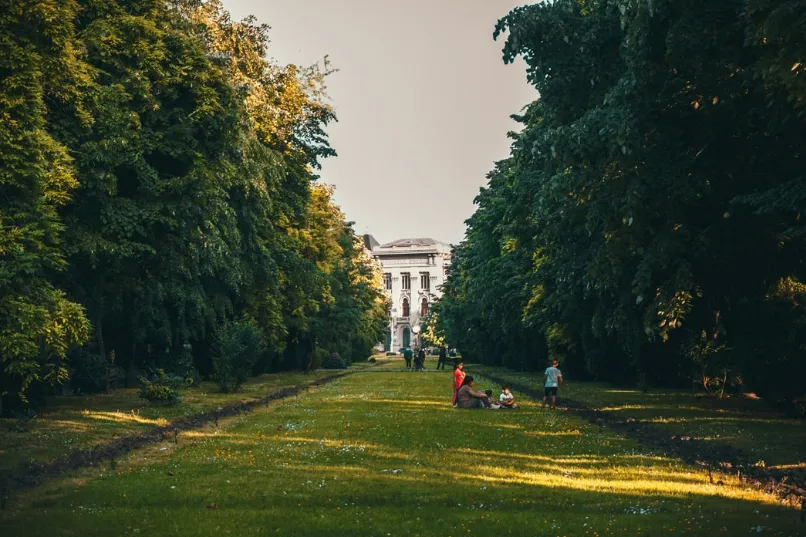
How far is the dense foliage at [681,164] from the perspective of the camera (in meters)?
16.3

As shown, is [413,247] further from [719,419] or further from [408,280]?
[719,419]

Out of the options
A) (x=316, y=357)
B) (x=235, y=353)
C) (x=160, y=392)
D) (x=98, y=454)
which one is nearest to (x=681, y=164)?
(x=98, y=454)

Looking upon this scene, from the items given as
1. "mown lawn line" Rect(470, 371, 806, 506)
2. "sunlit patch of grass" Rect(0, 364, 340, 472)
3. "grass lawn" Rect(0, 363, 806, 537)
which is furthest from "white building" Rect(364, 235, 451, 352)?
"grass lawn" Rect(0, 363, 806, 537)

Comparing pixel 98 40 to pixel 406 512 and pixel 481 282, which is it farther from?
pixel 481 282

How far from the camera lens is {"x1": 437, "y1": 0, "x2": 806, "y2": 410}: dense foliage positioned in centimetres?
1631

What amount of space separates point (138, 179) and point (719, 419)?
16546mm

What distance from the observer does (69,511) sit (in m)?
10.4

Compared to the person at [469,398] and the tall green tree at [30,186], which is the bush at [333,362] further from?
the tall green tree at [30,186]

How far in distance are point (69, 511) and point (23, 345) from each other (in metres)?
8.63

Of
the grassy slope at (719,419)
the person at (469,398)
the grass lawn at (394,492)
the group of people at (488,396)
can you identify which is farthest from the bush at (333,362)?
the grass lawn at (394,492)

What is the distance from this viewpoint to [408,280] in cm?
16975

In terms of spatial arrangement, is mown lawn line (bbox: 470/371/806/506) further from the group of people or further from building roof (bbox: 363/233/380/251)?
building roof (bbox: 363/233/380/251)

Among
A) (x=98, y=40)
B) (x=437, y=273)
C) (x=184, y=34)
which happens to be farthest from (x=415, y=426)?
(x=437, y=273)

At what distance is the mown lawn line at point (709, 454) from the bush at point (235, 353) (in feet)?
47.2
